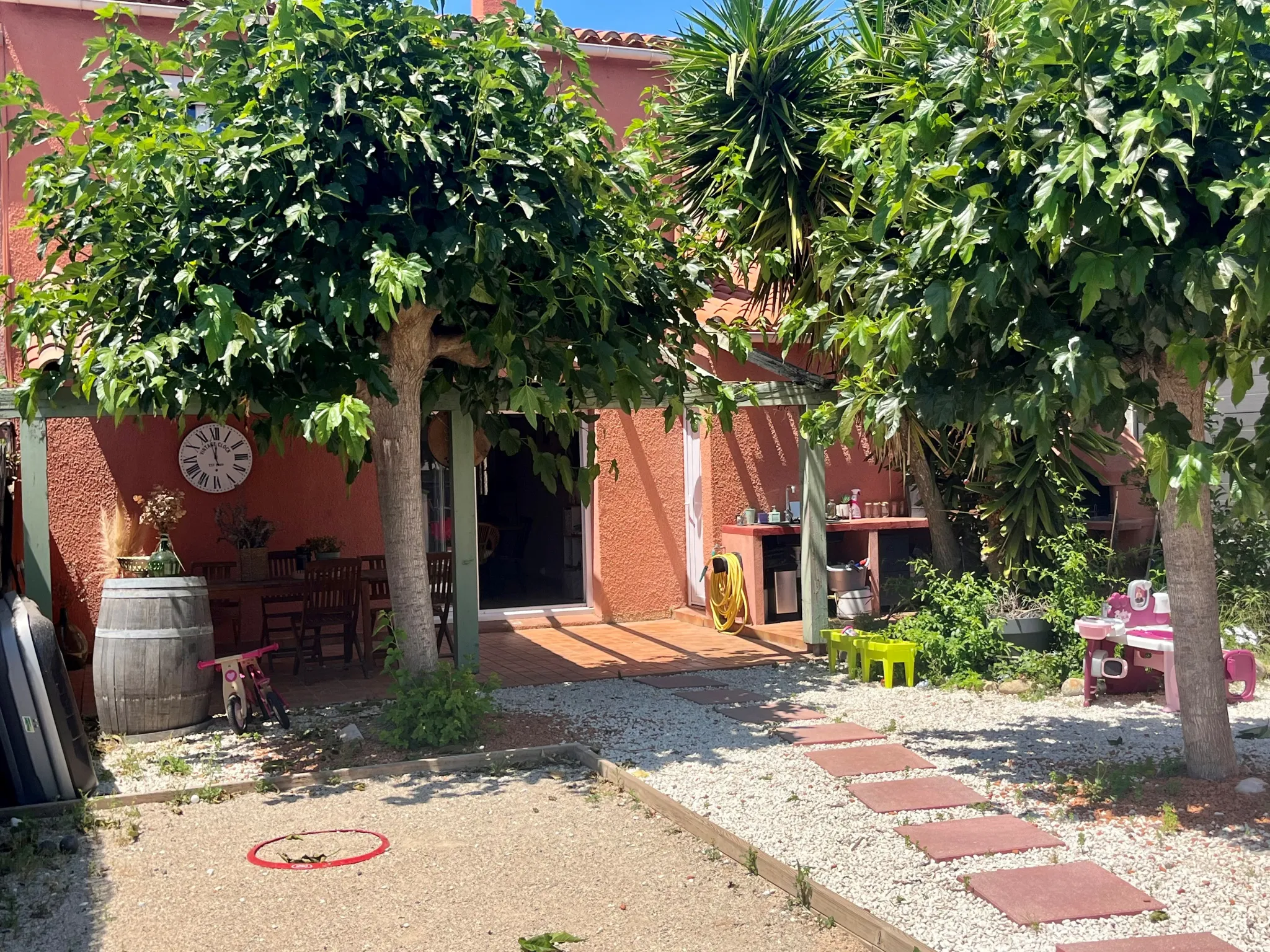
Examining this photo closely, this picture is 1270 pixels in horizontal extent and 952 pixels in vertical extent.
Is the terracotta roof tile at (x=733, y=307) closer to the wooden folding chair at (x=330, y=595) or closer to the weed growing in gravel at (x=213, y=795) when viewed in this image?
the wooden folding chair at (x=330, y=595)

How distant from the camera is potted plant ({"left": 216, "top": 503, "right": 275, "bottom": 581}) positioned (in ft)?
29.3

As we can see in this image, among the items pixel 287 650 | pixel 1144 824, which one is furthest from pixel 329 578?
pixel 1144 824

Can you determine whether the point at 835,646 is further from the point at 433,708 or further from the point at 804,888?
the point at 804,888

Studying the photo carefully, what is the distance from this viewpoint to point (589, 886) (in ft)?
14.3

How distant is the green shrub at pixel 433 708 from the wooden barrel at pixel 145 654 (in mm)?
1175

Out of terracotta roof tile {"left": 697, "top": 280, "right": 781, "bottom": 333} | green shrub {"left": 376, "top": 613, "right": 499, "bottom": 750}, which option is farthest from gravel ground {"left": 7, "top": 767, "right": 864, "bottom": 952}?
terracotta roof tile {"left": 697, "top": 280, "right": 781, "bottom": 333}

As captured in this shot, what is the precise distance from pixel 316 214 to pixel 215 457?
505 cm

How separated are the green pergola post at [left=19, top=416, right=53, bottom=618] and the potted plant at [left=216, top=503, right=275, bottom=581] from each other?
1874mm

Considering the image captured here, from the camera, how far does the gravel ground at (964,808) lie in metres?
3.83

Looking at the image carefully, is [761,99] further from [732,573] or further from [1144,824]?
[1144,824]

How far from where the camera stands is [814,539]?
9.09 metres

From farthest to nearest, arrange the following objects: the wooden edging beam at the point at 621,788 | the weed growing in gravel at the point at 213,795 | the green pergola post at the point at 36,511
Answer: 1. the green pergola post at the point at 36,511
2. the weed growing in gravel at the point at 213,795
3. the wooden edging beam at the point at 621,788

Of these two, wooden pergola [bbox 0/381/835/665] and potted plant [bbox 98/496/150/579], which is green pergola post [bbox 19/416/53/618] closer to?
wooden pergola [bbox 0/381/835/665]

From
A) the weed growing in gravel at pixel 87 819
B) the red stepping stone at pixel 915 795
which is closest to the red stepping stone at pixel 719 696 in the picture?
the red stepping stone at pixel 915 795
